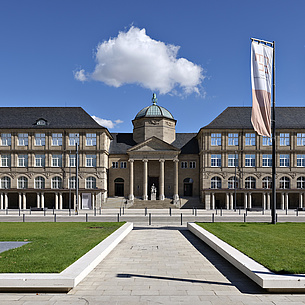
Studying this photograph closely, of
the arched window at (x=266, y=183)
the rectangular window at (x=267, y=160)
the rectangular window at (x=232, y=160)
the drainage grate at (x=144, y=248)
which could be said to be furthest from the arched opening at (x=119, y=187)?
the drainage grate at (x=144, y=248)

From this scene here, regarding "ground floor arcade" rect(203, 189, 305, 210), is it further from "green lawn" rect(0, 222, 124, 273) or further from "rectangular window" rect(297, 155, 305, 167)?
"green lawn" rect(0, 222, 124, 273)

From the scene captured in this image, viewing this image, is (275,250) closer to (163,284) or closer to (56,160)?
(163,284)

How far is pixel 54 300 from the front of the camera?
932 cm

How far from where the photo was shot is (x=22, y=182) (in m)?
61.9

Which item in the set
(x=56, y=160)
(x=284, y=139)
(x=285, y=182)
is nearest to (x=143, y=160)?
(x=56, y=160)

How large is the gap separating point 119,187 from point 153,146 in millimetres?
10691

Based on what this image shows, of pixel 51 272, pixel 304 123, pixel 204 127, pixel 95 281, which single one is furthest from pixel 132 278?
pixel 304 123

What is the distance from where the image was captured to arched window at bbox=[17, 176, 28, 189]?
61.8 meters

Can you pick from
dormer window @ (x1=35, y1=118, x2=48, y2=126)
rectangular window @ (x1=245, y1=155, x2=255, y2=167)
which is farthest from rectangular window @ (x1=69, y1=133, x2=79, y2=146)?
rectangular window @ (x1=245, y1=155, x2=255, y2=167)

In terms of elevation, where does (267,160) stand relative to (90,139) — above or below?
below

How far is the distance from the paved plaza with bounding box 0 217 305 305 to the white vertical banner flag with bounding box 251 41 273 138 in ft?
36.7

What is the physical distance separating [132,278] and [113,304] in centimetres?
264

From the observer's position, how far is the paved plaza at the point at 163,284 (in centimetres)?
930

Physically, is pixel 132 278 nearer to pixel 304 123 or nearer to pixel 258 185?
pixel 258 185
